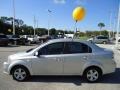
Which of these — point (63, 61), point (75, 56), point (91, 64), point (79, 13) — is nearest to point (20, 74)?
point (63, 61)

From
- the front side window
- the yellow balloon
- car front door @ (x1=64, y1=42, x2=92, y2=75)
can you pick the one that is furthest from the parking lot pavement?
the yellow balloon

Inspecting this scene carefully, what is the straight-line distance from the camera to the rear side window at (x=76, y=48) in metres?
8.26

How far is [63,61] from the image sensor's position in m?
8.15

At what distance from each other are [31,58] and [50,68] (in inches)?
30.8

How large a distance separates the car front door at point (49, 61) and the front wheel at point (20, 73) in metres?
0.36

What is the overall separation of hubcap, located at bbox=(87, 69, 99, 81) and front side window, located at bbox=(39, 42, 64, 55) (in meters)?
1.30

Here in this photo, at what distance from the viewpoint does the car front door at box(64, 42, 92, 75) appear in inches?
321

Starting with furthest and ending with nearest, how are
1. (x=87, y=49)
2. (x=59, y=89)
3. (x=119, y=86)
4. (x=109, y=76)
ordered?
1. (x=109, y=76)
2. (x=87, y=49)
3. (x=119, y=86)
4. (x=59, y=89)

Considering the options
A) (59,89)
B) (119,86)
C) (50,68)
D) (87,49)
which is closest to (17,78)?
(50,68)

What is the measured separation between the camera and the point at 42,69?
27.0 ft

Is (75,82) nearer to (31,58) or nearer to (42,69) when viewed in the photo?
(42,69)

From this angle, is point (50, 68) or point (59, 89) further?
point (50, 68)

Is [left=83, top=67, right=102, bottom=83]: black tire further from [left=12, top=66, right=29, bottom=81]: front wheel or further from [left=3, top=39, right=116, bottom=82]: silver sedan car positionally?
[left=12, top=66, right=29, bottom=81]: front wheel

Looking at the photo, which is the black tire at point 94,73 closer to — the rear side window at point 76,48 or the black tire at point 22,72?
the rear side window at point 76,48
